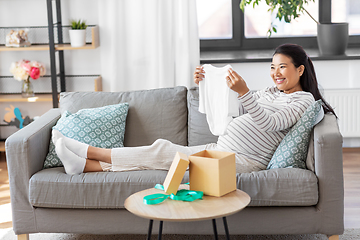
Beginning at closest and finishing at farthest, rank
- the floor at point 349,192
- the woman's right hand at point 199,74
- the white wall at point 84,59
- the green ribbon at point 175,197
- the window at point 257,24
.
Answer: the green ribbon at point 175,197 → the woman's right hand at point 199,74 → the floor at point 349,192 → the white wall at point 84,59 → the window at point 257,24

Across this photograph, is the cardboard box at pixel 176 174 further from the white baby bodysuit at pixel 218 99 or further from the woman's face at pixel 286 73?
the woman's face at pixel 286 73

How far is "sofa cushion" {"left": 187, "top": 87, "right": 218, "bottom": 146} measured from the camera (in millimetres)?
2535

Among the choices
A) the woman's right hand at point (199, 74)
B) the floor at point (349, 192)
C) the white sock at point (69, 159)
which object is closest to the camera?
the white sock at point (69, 159)

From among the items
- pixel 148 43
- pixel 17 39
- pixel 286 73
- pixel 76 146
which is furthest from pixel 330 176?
pixel 17 39

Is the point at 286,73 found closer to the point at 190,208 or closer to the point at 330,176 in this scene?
the point at 330,176

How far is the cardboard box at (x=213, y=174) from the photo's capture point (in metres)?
1.68

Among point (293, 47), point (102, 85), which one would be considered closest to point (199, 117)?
point (293, 47)

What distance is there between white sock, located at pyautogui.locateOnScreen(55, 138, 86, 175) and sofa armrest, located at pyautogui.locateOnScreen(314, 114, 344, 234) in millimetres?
1108

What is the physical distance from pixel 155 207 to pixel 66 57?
2575 mm

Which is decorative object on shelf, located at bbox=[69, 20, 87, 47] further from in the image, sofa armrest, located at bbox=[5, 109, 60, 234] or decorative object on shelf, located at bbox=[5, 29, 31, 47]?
sofa armrest, located at bbox=[5, 109, 60, 234]

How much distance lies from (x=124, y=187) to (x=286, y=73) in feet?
3.28

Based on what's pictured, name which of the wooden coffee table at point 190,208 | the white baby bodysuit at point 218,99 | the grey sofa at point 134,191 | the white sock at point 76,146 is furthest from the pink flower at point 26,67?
the wooden coffee table at point 190,208

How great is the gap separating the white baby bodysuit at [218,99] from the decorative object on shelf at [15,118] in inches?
77.3

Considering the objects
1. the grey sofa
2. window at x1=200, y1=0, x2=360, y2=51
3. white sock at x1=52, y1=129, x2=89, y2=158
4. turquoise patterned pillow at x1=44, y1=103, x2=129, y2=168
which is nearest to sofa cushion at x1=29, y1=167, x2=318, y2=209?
the grey sofa
